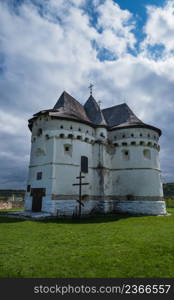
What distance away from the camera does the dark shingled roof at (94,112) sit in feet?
79.3

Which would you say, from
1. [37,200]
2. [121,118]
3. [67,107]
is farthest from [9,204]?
[121,118]

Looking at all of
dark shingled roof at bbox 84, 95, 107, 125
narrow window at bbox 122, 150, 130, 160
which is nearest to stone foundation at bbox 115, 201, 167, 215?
narrow window at bbox 122, 150, 130, 160

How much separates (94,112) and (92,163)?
8169 millimetres

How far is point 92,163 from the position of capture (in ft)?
71.8

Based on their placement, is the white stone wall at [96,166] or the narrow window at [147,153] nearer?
the white stone wall at [96,166]

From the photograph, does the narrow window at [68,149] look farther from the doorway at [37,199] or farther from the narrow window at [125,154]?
the narrow window at [125,154]

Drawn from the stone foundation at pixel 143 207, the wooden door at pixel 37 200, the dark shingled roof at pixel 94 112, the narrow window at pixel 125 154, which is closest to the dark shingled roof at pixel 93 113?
the dark shingled roof at pixel 94 112

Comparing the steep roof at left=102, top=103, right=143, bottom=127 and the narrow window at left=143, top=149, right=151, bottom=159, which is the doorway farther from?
the steep roof at left=102, top=103, right=143, bottom=127

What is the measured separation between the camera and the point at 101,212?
66.3 ft

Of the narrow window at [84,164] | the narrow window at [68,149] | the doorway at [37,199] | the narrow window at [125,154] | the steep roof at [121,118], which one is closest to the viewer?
the doorway at [37,199]

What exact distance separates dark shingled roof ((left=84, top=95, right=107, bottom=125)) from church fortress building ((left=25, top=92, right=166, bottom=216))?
19 cm

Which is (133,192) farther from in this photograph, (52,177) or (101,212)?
(52,177)

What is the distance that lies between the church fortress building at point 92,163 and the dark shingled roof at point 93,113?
120mm

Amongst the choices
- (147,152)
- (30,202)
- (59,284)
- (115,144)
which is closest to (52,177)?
(30,202)
